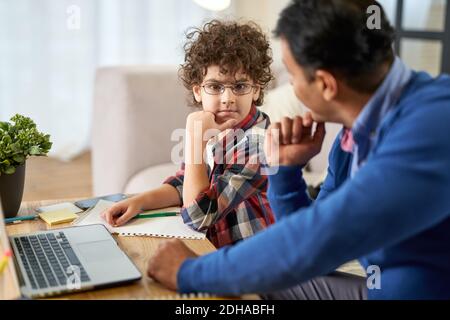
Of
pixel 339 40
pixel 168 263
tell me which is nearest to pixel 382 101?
pixel 339 40

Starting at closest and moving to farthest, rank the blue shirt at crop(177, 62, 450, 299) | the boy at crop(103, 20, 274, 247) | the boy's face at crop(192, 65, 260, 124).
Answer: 1. the blue shirt at crop(177, 62, 450, 299)
2. the boy at crop(103, 20, 274, 247)
3. the boy's face at crop(192, 65, 260, 124)

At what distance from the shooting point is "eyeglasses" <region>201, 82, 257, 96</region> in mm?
1548

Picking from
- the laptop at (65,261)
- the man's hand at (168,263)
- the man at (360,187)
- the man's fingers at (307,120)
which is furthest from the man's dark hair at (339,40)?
the laptop at (65,261)

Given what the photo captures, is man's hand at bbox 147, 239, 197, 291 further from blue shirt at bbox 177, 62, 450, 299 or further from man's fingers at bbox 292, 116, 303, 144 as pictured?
man's fingers at bbox 292, 116, 303, 144

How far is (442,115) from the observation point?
2.96 feet

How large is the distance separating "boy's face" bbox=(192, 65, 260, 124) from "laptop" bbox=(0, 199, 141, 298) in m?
0.43

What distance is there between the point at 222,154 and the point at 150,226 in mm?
275

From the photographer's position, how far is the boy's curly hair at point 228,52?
62.4 inches

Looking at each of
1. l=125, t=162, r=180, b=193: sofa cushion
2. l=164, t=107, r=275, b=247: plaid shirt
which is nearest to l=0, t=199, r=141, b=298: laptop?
l=164, t=107, r=275, b=247: plaid shirt

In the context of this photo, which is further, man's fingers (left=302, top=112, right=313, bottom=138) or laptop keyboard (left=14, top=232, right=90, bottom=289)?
man's fingers (left=302, top=112, right=313, bottom=138)

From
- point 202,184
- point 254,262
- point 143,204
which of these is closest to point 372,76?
point 254,262

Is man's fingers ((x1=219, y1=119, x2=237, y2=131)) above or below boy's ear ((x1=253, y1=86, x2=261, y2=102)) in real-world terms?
below

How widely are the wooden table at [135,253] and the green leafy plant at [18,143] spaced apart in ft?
0.45

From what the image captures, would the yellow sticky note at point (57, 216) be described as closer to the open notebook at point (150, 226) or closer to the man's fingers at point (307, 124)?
the open notebook at point (150, 226)
